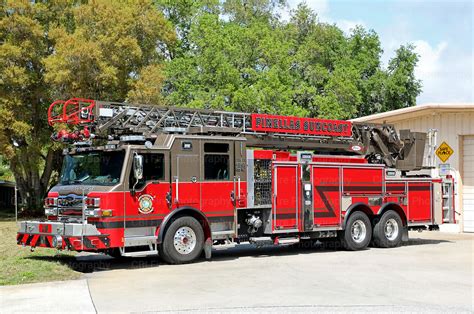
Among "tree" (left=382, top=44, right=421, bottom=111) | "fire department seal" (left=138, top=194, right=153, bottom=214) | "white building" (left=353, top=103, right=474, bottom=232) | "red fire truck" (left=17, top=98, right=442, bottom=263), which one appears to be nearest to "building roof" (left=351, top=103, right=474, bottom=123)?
"white building" (left=353, top=103, right=474, bottom=232)

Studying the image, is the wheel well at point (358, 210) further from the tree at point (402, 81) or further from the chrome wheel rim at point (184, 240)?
the tree at point (402, 81)

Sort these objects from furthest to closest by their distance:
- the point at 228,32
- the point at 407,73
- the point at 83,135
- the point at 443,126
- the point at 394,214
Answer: the point at 407,73, the point at 228,32, the point at 443,126, the point at 394,214, the point at 83,135

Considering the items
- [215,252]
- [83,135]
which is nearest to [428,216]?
[215,252]

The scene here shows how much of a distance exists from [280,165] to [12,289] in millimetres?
6719

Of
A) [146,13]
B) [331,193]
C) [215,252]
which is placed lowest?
[215,252]

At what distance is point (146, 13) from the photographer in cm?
2967

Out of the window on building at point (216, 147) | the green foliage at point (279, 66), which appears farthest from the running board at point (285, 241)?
the green foliage at point (279, 66)

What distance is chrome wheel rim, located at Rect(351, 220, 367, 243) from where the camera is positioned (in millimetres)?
16734

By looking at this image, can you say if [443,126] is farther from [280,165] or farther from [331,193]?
[280,165]

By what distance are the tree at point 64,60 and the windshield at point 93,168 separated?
13.6 meters

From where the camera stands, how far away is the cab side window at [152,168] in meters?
13.2

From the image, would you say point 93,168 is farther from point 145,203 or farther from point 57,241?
point 57,241

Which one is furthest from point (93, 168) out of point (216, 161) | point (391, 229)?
point (391, 229)

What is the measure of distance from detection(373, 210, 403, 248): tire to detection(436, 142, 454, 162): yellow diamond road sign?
505cm
